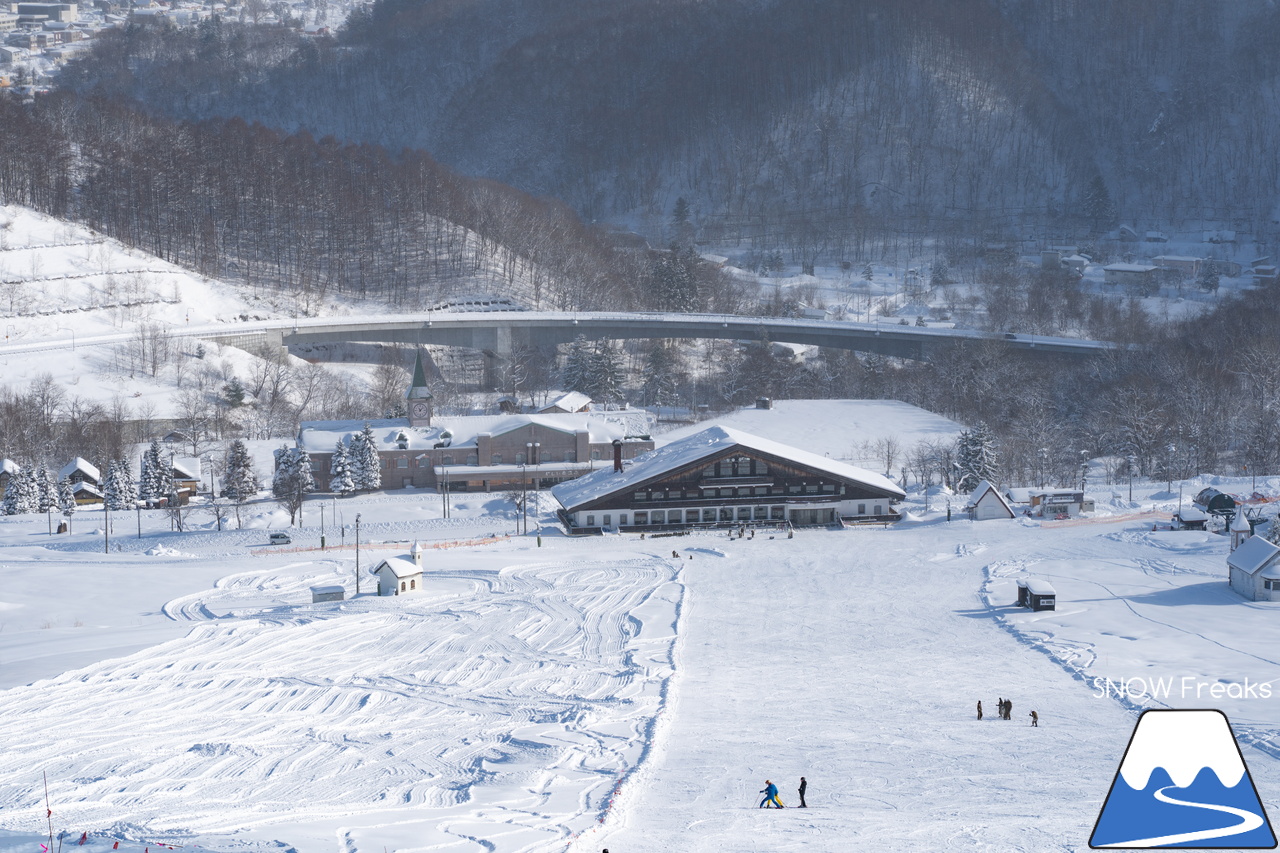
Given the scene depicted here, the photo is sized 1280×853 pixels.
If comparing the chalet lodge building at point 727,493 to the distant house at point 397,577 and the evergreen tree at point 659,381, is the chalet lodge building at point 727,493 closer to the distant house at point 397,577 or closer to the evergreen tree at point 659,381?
the distant house at point 397,577

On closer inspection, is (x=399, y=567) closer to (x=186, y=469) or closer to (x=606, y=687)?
(x=606, y=687)

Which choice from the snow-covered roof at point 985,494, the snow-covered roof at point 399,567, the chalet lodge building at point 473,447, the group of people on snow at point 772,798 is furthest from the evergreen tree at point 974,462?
the group of people on snow at point 772,798

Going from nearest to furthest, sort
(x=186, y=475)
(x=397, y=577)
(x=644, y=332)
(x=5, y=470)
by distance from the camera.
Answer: (x=397, y=577) → (x=186, y=475) → (x=5, y=470) → (x=644, y=332)

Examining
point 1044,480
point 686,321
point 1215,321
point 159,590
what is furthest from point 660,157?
point 159,590

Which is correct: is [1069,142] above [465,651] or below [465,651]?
above

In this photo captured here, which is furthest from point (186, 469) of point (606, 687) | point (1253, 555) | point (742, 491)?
point (1253, 555)

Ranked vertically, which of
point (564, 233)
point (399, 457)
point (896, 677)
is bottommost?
point (896, 677)

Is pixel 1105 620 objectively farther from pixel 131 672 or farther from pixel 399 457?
pixel 399 457
